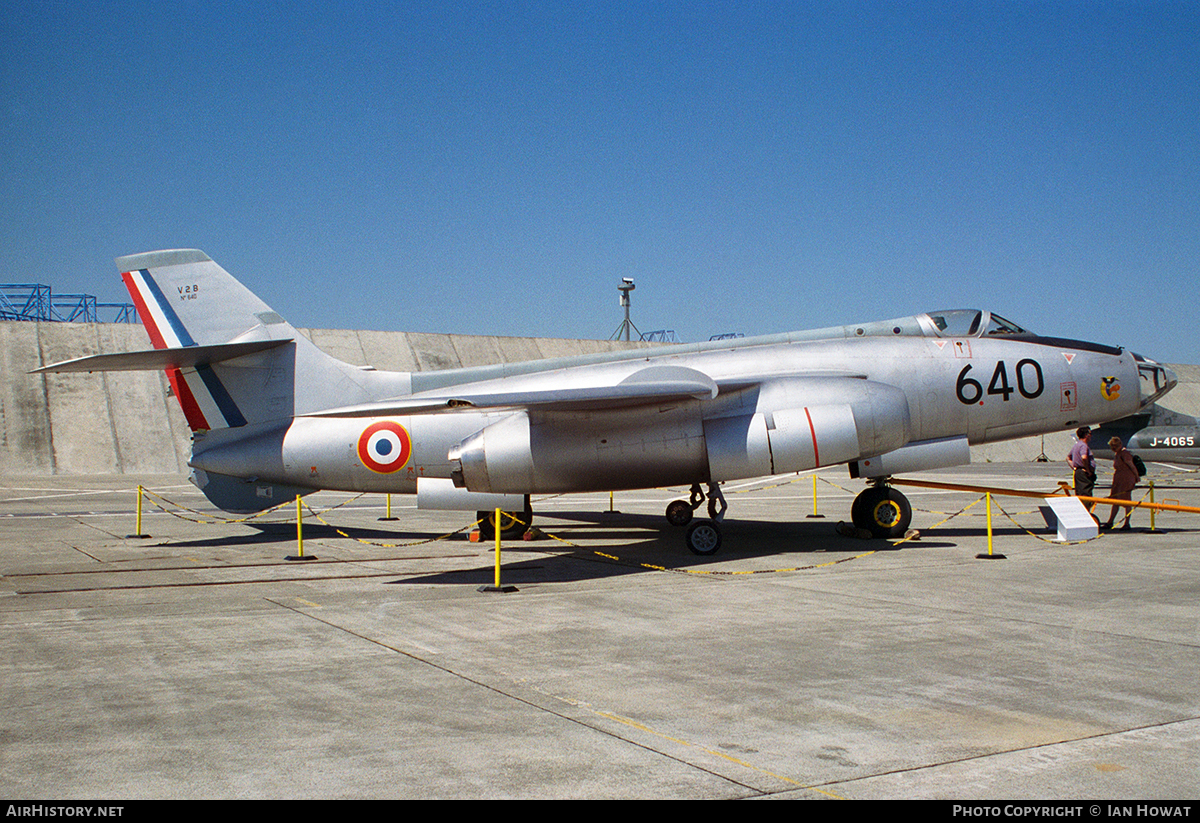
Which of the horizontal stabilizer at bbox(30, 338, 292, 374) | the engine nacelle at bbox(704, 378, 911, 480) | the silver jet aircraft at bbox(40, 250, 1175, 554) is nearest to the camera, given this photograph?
the engine nacelle at bbox(704, 378, 911, 480)

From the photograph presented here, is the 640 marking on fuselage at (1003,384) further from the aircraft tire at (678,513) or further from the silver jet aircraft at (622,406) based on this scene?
the aircraft tire at (678,513)

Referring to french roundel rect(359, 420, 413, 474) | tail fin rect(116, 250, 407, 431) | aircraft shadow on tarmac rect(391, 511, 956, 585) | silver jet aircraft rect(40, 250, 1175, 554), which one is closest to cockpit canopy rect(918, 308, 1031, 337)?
silver jet aircraft rect(40, 250, 1175, 554)

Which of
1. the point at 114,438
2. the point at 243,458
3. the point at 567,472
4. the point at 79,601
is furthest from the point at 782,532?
the point at 114,438

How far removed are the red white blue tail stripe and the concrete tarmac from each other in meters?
2.86

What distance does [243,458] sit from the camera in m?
14.7

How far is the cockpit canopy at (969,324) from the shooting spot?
14.6 m

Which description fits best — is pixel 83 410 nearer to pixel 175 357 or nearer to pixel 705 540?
pixel 175 357

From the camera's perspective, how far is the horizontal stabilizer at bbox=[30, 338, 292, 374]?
12.7m

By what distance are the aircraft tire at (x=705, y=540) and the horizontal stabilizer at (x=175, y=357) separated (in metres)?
7.62

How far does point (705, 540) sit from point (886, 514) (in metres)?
3.57

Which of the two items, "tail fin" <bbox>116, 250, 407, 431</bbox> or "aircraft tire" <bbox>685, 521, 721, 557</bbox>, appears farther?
"tail fin" <bbox>116, 250, 407, 431</bbox>

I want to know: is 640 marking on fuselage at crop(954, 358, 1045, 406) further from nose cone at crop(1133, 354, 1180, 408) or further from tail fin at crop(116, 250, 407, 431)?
tail fin at crop(116, 250, 407, 431)

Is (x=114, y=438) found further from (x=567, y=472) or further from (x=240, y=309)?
(x=567, y=472)
